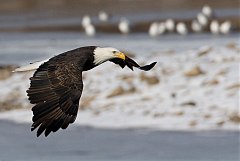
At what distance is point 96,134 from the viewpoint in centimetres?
989

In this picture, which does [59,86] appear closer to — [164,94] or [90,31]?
[164,94]

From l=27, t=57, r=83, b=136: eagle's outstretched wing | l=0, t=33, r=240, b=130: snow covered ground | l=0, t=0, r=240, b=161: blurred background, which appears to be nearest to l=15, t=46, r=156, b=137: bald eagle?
l=27, t=57, r=83, b=136: eagle's outstretched wing

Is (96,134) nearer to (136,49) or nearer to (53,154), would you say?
(53,154)

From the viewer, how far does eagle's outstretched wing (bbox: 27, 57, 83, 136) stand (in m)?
5.95

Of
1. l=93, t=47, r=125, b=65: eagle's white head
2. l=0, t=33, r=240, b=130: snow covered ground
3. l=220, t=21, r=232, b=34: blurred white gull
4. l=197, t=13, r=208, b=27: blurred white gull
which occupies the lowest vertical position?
l=93, t=47, r=125, b=65: eagle's white head

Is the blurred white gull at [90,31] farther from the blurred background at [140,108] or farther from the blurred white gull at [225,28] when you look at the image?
Answer: the blurred white gull at [225,28]

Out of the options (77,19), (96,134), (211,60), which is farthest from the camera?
(77,19)

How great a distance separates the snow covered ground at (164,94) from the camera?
1057cm

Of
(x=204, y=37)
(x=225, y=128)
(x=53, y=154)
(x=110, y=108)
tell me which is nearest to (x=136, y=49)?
(x=204, y=37)

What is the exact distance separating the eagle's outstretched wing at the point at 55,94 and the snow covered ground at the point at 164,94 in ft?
12.3

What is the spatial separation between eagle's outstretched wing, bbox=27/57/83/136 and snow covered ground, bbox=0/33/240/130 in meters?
3.74

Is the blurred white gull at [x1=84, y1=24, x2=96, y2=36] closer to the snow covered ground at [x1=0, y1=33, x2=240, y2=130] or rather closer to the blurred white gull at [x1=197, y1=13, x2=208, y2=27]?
the blurred white gull at [x1=197, y1=13, x2=208, y2=27]

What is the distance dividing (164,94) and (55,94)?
5.42 metres

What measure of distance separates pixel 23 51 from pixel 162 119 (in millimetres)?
7872
